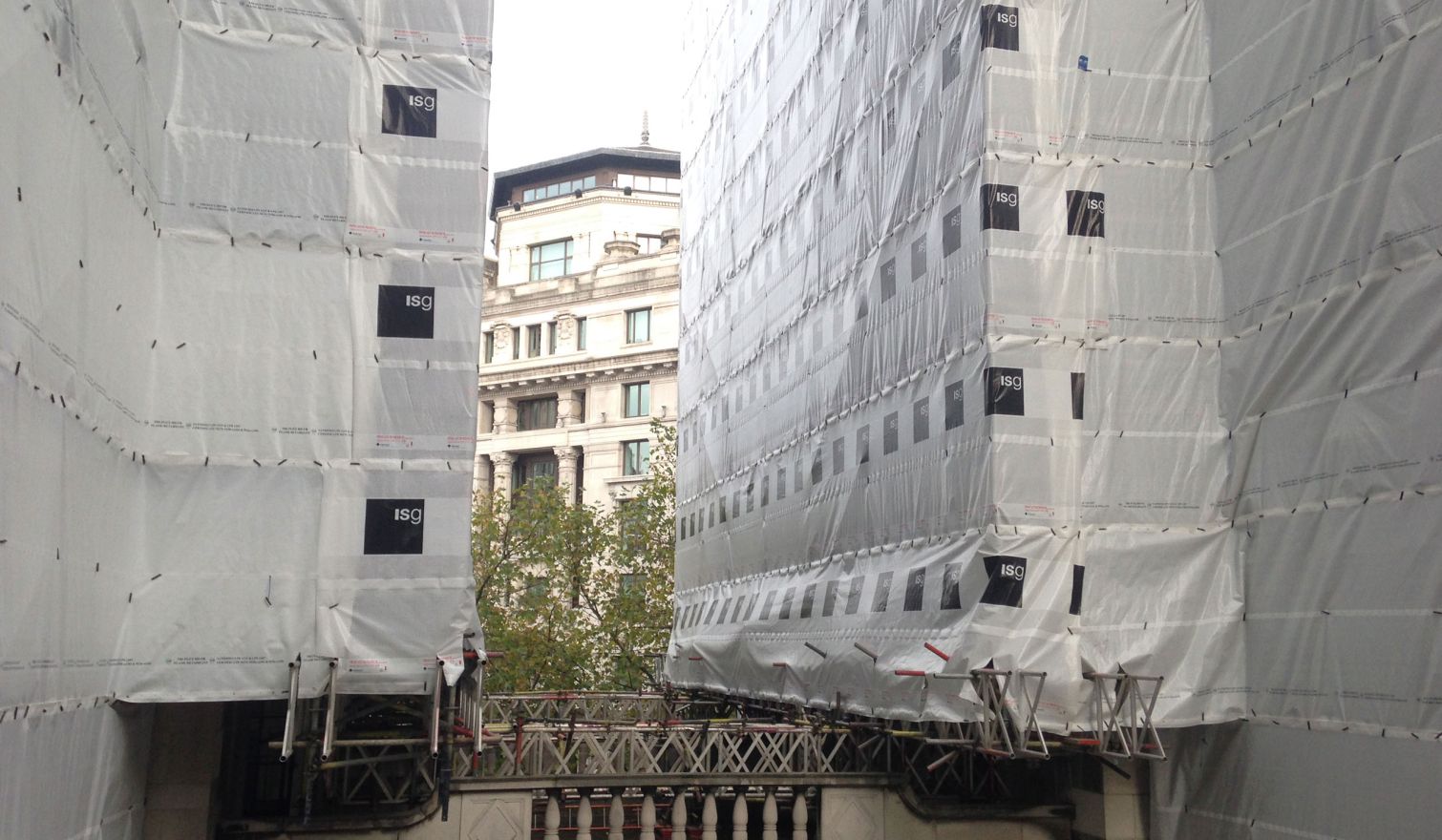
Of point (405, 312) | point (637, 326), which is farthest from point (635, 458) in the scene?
point (405, 312)

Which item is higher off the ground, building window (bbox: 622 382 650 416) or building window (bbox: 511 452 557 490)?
building window (bbox: 622 382 650 416)

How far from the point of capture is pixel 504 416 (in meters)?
67.8

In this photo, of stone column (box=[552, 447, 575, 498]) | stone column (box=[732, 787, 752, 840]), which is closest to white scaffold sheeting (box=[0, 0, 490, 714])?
stone column (box=[732, 787, 752, 840])

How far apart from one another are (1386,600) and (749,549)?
18.2 metres

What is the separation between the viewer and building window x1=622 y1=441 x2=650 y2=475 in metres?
63.1

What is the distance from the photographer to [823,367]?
2891 cm

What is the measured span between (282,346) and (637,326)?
44127 millimetres

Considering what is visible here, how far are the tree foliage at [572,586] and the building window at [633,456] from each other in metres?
8.42

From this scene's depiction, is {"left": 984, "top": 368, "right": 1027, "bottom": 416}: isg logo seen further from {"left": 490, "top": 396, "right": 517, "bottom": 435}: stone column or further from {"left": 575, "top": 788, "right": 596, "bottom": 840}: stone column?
{"left": 490, "top": 396, "right": 517, "bottom": 435}: stone column

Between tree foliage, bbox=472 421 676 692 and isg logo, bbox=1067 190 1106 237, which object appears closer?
isg logo, bbox=1067 190 1106 237

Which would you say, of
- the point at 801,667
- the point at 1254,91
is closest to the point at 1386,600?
the point at 1254,91

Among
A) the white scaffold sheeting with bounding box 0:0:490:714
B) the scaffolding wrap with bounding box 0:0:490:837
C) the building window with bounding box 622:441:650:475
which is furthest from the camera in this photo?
the building window with bounding box 622:441:650:475

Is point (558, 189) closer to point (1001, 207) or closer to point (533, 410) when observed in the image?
point (533, 410)

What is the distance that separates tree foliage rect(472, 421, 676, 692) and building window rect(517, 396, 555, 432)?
1238cm
